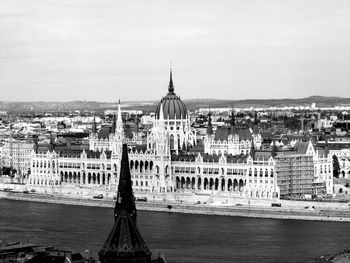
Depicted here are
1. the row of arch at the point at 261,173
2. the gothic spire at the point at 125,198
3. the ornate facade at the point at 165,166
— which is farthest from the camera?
the ornate facade at the point at 165,166

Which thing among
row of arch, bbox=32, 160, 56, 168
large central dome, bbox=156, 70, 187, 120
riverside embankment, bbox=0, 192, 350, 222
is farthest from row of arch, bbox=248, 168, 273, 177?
row of arch, bbox=32, 160, 56, 168

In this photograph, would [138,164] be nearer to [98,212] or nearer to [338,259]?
[98,212]

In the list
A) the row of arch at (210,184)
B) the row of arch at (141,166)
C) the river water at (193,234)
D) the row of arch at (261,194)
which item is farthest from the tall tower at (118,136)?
the row of arch at (261,194)

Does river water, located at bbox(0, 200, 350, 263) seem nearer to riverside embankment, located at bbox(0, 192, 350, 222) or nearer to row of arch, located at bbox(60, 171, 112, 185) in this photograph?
riverside embankment, located at bbox(0, 192, 350, 222)

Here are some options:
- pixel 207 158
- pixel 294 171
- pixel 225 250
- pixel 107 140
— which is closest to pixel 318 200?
pixel 294 171

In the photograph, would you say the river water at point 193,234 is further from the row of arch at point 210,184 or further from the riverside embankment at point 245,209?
the row of arch at point 210,184
